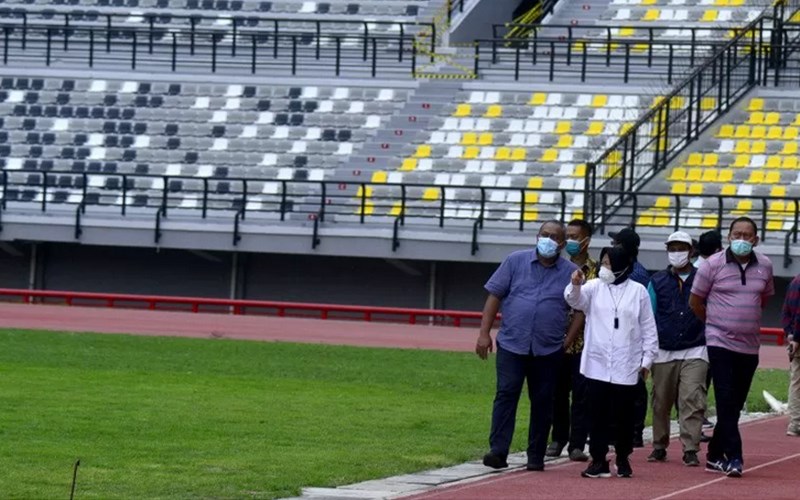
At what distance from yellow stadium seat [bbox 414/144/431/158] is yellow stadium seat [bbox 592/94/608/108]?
3.49 m

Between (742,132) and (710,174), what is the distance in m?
1.46

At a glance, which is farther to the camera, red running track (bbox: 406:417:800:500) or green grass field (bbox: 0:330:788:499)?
green grass field (bbox: 0:330:788:499)

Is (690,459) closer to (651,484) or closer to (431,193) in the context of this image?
(651,484)

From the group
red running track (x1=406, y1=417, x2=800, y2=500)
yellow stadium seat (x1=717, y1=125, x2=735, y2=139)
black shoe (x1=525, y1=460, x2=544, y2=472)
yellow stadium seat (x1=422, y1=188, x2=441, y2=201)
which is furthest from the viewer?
yellow stadium seat (x1=717, y1=125, x2=735, y2=139)

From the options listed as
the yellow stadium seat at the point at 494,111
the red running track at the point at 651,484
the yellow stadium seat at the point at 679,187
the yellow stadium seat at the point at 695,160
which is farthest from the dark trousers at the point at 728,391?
the yellow stadium seat at the point at 494,111

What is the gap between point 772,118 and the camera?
128ft

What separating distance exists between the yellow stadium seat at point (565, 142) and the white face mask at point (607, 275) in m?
25.3

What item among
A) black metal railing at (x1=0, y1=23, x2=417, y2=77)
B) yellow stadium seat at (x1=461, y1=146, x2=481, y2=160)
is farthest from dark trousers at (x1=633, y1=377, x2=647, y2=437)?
black metal railing at (x1=0, y1=23, x2=417, y2=77)

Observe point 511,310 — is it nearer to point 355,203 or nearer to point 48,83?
point 355,203

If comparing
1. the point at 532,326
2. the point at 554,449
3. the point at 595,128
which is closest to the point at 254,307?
the point at 595,128

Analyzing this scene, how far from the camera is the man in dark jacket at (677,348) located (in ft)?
50.9

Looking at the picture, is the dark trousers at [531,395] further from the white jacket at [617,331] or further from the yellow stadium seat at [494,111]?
the yellow stadium seat at [494,111]

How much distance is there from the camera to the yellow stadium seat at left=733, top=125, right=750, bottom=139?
126ft

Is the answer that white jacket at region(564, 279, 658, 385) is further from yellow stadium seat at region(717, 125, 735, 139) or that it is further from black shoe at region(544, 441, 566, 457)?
yellow stadium seat at region(717, 125, 735, 139)
